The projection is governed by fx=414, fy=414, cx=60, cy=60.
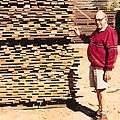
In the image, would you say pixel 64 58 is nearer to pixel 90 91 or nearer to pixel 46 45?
pixel 46 45

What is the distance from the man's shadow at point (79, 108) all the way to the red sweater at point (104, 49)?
3.44 ft

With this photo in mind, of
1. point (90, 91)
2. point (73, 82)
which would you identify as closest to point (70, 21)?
point (73, 82)

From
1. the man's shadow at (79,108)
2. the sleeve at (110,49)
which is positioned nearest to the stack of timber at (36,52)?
the man's shadow at (79,108)

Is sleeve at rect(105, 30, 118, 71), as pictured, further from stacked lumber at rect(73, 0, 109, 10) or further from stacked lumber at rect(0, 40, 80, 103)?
stacked lumber at rect(73, 0, 109, 10)

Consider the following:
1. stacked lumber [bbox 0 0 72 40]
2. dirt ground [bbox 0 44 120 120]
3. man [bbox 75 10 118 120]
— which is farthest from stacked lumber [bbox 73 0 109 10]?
man [bbox 75 10 118 120]

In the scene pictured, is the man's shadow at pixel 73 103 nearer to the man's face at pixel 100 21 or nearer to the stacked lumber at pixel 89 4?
the man's face at pixel 100 21

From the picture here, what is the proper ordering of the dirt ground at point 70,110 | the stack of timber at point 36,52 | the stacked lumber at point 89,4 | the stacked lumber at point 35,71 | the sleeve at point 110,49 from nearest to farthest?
the sleeve at point 110,49 → the dirt ground at point 70,110 → the stack of timber at point 36,52 → the stacked lumber at point 35,71 → the stacked lumber at point 89,4

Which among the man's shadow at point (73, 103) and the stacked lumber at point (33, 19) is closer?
the stacked lumber at point (33, 19)

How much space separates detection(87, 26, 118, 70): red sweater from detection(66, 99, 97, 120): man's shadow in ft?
3.44

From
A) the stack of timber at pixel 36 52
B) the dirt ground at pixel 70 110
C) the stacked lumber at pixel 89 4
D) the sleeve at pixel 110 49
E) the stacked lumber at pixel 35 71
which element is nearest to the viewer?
the sleeve at pixel 110 49

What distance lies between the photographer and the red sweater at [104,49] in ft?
23.1

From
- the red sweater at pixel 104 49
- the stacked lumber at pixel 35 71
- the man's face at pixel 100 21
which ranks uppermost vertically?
the man's face at pixel 100 21

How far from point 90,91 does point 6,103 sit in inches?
77.9

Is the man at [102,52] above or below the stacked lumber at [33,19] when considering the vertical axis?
below
